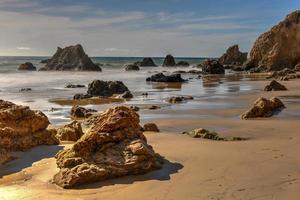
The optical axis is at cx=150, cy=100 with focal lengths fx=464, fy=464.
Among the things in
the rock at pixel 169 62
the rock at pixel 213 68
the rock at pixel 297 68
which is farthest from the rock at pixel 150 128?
the rock at pixel 169 62

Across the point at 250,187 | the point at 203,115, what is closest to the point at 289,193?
the point at 250,187

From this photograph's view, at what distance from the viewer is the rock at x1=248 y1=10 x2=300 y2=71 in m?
50.9

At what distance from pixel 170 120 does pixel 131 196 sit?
808 centimetres

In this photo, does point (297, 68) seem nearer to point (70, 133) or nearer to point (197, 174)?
point (70, 133)

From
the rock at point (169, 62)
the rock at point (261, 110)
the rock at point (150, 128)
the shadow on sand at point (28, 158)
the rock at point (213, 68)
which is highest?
the rock at point (169, 62)

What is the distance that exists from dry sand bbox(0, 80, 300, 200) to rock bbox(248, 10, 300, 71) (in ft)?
137

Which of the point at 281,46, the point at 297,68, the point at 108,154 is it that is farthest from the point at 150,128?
the point at 281,46

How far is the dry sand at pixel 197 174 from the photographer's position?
21.7 ft

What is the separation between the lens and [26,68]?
78688 millimetres

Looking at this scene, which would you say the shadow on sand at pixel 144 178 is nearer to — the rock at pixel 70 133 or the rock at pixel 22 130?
the rock at pixel 22 130

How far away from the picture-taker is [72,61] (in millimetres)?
80625

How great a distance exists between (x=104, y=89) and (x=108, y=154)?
66.0ft

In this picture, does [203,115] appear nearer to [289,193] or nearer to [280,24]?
[289,193]

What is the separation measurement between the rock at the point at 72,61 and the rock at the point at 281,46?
30.7 meters
